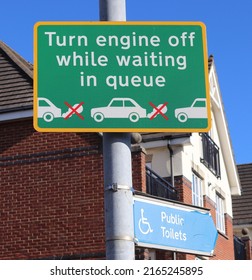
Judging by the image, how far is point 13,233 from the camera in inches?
621

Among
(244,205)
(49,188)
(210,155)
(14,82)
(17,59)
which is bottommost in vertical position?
(49,188)

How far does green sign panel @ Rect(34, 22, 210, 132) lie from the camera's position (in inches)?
193

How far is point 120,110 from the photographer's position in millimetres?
4926

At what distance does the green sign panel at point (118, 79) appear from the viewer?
490cm

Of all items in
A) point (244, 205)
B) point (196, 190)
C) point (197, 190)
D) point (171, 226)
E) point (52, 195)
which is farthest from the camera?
point (244, 205)

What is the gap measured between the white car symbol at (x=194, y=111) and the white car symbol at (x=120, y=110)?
0.77 ft

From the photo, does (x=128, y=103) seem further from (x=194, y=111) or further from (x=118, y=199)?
(x=118, y=199)

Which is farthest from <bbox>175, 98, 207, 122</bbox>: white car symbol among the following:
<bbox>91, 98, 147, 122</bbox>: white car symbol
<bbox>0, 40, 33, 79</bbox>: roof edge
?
<bbox>0, 40, 33, 79</bbox>: roof edge

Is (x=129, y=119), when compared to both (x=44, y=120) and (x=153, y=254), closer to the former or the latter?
(x=44, y=120)

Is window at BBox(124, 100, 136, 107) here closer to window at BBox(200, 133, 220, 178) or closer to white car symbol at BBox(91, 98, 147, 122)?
white car symbol at BBox(91, 98, 147, 122)

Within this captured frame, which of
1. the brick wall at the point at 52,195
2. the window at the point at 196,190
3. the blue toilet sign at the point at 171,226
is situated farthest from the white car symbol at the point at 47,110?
the window at the point at 196,190

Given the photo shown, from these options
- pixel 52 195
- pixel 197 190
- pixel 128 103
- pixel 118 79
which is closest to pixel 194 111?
pixel 128 103

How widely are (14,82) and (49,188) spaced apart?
310 centimetres
